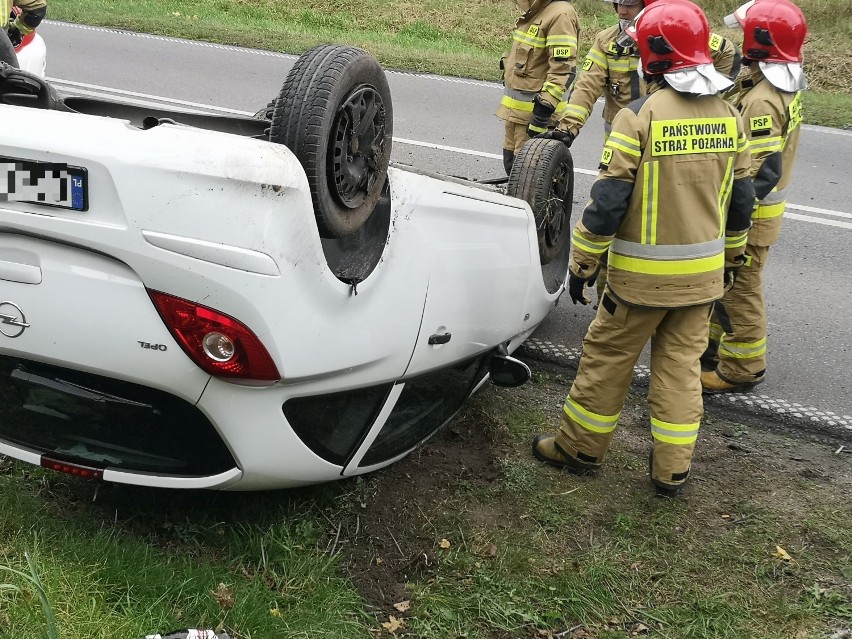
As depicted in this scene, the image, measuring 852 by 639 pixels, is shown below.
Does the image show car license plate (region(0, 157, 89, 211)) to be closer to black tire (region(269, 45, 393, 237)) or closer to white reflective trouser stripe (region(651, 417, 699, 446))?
black tire (region(269, 45, 393, 237))

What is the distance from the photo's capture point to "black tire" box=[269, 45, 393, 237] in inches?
99.3

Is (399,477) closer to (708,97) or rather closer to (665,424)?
(665,424)

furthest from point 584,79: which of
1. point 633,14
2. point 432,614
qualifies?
point 432,614

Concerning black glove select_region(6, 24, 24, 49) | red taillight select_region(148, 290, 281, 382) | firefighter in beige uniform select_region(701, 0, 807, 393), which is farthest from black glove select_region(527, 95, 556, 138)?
red taillight select_region(148, 290, 281, 382)

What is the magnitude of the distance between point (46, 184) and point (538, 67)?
4.56 m

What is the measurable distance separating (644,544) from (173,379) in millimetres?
1764

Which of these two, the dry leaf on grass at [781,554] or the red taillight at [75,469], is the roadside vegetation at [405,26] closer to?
the dry leaf on grass at [781,554]

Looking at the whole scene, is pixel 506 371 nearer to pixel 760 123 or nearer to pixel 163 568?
pixel 163 568

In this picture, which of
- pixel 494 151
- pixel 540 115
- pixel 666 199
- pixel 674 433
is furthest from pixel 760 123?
pixel 494 151

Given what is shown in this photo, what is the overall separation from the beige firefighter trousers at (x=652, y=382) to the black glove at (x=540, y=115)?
2.58 m

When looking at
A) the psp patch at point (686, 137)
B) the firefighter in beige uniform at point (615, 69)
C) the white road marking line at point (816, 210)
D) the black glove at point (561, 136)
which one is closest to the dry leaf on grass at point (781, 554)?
the psp patch at point (686, 137)

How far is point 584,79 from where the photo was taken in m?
5.72

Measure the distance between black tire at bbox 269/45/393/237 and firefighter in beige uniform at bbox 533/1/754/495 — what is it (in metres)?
1.01

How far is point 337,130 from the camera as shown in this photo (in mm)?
2613
